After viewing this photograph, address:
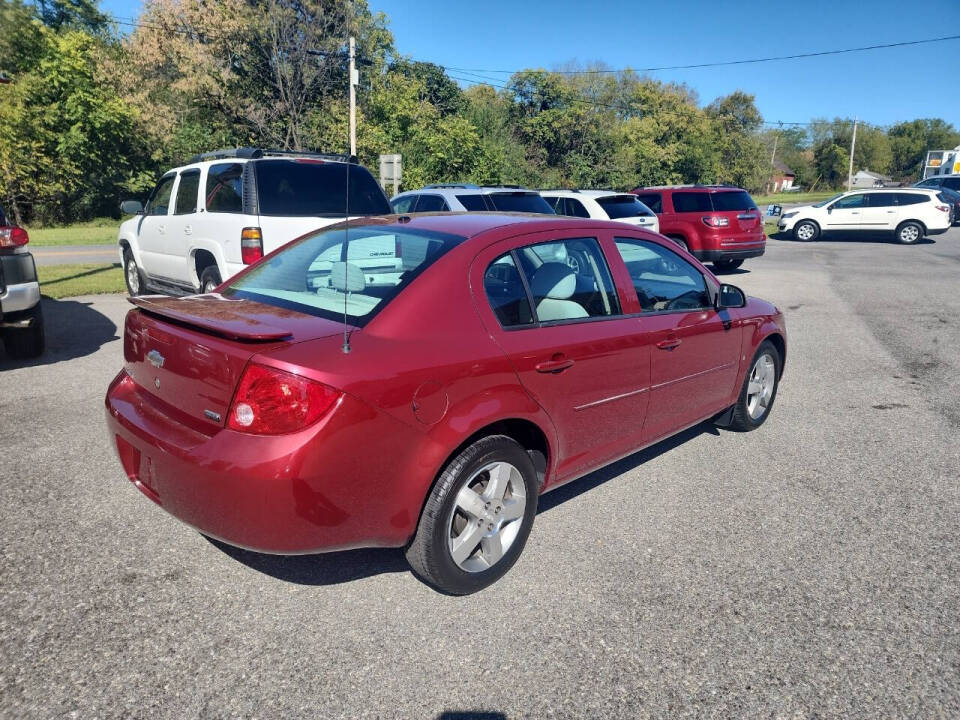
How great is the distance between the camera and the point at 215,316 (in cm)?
296

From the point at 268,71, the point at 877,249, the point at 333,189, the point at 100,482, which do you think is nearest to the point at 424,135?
the point at 268,71

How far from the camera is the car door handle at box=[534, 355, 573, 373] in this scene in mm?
3204

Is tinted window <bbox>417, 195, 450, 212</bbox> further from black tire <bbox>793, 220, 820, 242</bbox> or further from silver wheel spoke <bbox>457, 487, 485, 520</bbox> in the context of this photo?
black tire <bbox>793, 220, 820, 242</bbox>

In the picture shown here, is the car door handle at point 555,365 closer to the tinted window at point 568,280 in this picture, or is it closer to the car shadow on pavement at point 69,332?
the tinted window at point 568,280

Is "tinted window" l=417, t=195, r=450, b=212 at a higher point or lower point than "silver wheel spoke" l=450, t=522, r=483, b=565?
higher

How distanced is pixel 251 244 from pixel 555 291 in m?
4.77

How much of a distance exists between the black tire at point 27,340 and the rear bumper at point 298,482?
5.01 metres

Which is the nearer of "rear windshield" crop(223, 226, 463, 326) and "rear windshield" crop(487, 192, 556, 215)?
"rear windshield" crop(223, 226, 463, 326)

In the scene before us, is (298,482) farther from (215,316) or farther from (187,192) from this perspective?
(187,192)

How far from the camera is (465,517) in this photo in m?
3.08

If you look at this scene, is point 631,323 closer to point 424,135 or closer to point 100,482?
point 100,482

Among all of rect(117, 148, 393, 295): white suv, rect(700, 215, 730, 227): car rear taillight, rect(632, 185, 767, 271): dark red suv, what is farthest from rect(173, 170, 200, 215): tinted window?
rect(700, 215, 730, 227): car rear taillight

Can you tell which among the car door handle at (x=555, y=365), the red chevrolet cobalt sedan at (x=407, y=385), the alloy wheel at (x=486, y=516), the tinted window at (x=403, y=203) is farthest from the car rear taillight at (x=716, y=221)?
the alloy wheel at (x=486, y=516)

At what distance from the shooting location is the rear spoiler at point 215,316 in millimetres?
2688
